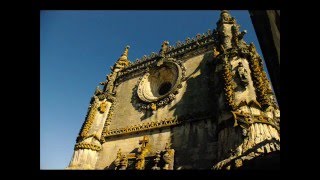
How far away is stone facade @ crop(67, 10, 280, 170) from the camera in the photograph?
8.99 meters

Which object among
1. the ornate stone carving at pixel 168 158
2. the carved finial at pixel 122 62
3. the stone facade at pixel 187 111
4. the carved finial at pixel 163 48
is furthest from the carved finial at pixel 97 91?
the ornate stone carving at pixel 168 158

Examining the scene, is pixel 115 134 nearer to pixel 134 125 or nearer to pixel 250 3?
pixel 134 125

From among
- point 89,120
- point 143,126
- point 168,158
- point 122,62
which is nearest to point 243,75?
point 168,158

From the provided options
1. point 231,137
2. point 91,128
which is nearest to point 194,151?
point 231,137

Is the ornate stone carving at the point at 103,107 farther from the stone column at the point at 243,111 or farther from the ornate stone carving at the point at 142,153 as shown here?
the stone column at the point at 243,111

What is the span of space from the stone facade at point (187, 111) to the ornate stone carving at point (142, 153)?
0.04m

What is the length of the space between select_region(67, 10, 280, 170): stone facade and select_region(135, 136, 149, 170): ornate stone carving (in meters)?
0.04

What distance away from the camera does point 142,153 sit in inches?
466

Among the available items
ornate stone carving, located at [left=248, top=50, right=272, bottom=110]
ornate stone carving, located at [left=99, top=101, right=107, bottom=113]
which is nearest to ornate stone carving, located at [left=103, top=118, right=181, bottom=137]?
ornate stone carving, located at [left=99, top=101, right=107, bottom=113]

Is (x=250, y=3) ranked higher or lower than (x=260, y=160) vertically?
higher

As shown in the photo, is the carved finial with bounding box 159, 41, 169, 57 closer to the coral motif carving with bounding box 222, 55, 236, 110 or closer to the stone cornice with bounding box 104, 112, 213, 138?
the stone cornice with bounding box 104, 112, 213, 138

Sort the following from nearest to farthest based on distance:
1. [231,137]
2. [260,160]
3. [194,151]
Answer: [260,160] < [231,137] < [194,151]

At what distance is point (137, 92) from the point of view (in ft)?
51.2
